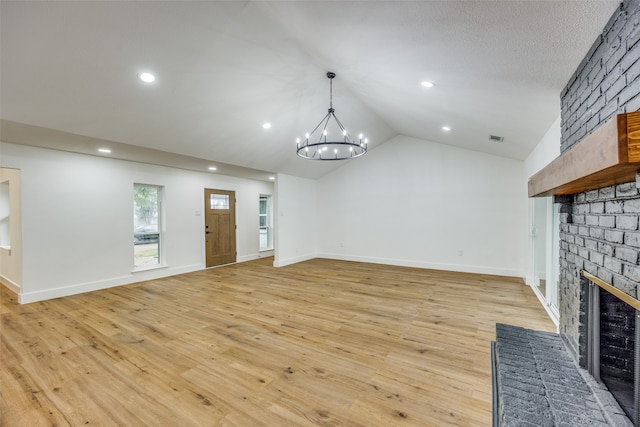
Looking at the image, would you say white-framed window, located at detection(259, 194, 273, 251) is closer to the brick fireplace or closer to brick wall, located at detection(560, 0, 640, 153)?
the brick fireplace

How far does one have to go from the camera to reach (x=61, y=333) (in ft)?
10.9

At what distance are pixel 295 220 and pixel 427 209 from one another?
137 inches

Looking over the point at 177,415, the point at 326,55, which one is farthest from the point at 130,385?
the point at 326,55

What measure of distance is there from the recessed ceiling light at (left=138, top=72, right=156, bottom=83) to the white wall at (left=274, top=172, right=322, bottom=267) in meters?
4.23

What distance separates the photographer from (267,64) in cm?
345

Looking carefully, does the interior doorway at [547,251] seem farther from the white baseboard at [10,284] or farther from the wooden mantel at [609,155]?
the white baseboard at [10,284]

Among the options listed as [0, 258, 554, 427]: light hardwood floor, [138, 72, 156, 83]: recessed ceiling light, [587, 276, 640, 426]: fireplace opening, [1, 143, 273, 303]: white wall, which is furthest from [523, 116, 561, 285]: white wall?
[1, 143, 273, 303]: white wall

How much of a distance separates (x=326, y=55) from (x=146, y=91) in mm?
2163

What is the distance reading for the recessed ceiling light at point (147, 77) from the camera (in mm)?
3059

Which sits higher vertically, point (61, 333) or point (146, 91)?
point (146, 91)

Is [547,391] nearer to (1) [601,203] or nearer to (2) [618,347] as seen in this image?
(2) [618,347]

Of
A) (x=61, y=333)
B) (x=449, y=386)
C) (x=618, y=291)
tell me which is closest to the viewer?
(x=618, y=291)

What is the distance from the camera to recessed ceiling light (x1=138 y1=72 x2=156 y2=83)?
3.06m

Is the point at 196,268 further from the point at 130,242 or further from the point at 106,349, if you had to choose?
the point at 106,349
